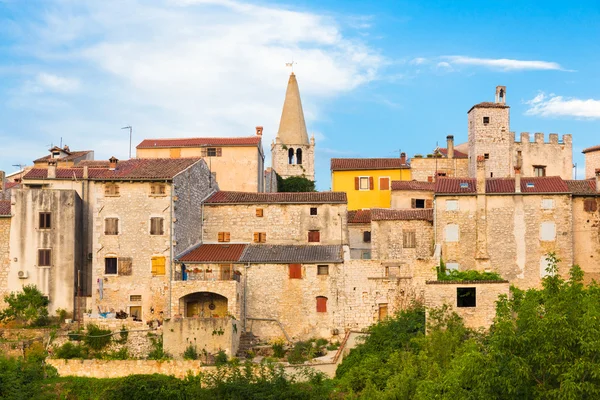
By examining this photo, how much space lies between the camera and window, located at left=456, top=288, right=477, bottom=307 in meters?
41.4

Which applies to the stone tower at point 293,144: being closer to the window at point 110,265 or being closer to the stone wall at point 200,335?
the window at point 110,265

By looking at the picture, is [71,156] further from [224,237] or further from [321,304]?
[321,304]

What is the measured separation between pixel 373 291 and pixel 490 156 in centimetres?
1993

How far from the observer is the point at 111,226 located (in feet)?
151

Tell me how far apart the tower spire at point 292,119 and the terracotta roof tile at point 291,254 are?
38.1 m

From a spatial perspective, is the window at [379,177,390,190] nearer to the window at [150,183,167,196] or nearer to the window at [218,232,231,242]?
the window at [218,232,231,242]

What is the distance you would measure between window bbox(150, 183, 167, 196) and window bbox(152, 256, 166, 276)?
11.7 ft

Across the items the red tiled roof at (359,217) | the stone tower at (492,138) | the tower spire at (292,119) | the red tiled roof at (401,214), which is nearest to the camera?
the red tiled roof at (401,214)

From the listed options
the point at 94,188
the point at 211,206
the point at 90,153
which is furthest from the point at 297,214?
the point at 90,153

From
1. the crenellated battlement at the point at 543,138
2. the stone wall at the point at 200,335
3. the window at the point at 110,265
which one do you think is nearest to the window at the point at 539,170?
the crenellated battlement at the point at 543,138

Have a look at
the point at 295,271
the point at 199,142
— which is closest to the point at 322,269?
the point at 295,271

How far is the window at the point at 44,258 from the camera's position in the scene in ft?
A: 151

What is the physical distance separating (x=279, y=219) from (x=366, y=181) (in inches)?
449

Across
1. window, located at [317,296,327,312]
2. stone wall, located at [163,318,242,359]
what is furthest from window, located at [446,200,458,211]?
stone wall, located at [163,318,242,359]
